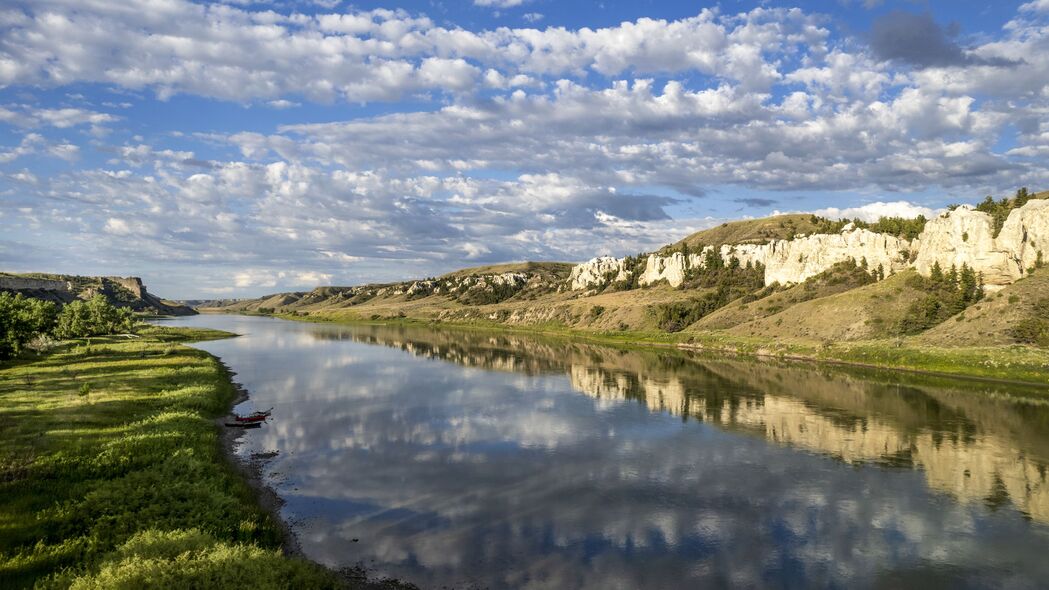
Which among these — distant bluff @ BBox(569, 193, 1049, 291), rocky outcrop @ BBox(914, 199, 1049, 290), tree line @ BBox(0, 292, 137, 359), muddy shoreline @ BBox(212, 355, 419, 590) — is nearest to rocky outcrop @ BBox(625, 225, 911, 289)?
distant bluff @ BBox(569, 193, 1049, 291)

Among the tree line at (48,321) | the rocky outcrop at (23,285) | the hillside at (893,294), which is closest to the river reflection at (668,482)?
the hillside at (893,294)

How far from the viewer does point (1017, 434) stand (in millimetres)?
46000

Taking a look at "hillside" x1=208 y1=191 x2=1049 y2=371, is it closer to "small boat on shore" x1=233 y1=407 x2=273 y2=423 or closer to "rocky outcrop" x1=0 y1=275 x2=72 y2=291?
"small boat on shore" x1=233 y1=407 x2=273 y2=423

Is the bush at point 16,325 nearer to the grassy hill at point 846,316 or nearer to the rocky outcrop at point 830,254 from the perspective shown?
the grassy hill at point 846,316

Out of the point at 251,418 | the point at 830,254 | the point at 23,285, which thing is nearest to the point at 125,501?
the point at 251,418

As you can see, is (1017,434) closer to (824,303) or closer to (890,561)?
(890,561)

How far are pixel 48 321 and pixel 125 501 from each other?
3631 inches

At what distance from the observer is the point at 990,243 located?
102188 mm

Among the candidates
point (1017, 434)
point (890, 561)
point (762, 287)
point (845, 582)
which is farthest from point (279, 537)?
point (762, 287)

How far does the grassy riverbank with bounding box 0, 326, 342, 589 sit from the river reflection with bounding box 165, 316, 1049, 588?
368cm

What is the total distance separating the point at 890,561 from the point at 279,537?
26560 mm

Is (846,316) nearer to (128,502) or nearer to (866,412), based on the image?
(866,412)

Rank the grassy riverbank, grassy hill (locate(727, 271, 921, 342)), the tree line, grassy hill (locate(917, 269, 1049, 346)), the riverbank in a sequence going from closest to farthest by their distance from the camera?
the grassy riverbank < the tree line < the riverbank < grassy hill (locate(917, 269, 1049, 346)) < grassy hill (locate(727, 271, 921, 342))

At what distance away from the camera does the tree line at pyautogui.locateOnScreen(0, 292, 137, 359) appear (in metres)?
67.3
